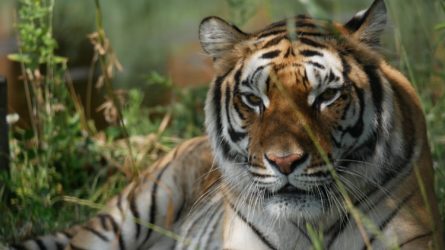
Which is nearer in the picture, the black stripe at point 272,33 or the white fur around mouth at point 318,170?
the white fur around mouth at point 318,170

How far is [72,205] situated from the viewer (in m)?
5.57

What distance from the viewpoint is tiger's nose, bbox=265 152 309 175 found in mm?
3406

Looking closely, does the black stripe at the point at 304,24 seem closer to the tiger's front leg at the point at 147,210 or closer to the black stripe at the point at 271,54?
the black stripe at the point at 271,54

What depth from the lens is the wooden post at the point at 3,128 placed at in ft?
17.8

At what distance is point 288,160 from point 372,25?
65cm

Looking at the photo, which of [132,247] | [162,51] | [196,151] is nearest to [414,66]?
[196,151]

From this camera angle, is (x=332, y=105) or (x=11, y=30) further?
(x=11, y=30)

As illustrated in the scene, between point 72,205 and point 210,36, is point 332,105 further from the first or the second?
point 72,205

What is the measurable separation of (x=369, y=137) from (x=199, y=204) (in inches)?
51.9

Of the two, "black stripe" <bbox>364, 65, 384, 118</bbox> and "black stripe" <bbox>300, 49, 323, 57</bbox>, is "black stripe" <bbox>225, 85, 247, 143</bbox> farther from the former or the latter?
"black stripe" <bbox>364, 65, 384, 118</bbox>

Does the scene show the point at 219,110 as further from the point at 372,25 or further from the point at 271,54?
the point at 372,25

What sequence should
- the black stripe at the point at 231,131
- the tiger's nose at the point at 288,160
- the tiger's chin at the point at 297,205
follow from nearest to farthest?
the tiger's nose at the point at 288,160 → the tiger's chin at the point at 297,205 → the black stripe at the point at 231,131

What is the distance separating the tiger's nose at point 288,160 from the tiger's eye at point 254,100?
0.27 meters

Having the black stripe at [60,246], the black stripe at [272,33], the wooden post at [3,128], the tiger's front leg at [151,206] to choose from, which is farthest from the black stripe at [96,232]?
the black stripe at [272,33]
